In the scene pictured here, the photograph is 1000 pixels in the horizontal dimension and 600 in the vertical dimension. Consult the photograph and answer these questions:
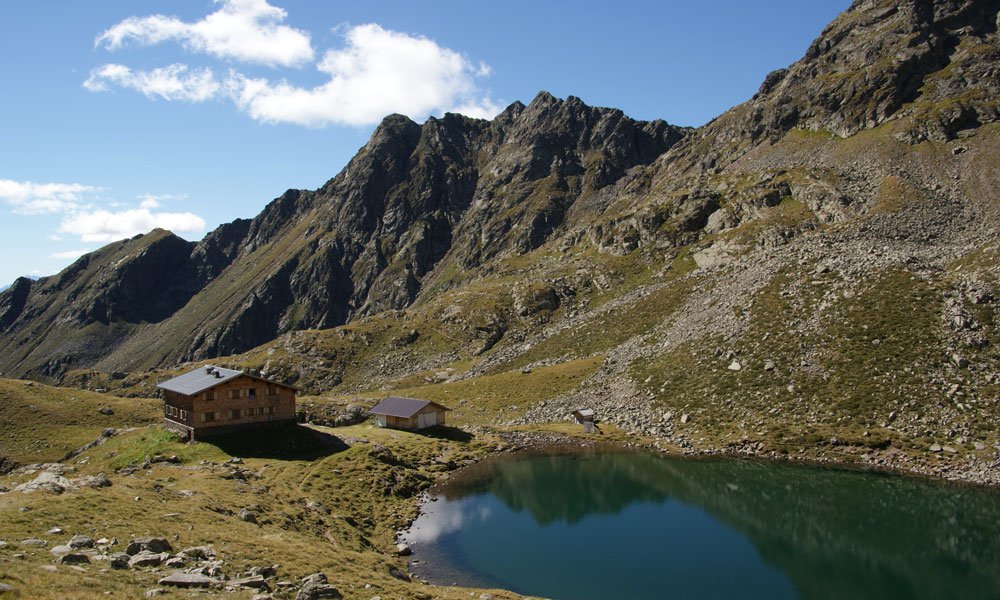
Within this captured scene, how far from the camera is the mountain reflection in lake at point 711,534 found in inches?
1550

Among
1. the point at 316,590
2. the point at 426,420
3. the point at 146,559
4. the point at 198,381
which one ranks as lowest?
the point at 316,590

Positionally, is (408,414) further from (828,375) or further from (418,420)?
(828,375)

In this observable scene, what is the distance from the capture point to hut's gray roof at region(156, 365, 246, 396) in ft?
195

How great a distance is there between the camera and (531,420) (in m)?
89.6

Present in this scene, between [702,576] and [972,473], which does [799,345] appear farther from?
[702,576]

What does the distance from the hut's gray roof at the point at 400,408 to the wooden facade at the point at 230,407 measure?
54.6 feet

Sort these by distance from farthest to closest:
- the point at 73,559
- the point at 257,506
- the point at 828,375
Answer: the point at 828,375, the point at 257,506, the point at 73,559

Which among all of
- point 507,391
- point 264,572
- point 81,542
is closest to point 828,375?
point 507,391

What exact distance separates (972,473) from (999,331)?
70.3 ft

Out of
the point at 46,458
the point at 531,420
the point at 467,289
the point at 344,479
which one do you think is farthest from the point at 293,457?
the point at 467,289

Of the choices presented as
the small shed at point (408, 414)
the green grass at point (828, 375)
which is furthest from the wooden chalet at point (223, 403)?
the green grass at point (828, 375)

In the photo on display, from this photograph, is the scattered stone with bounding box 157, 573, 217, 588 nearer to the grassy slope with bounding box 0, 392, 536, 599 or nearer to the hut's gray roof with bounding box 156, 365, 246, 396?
the grassy slope with bounding box 0, 392, 536, 599

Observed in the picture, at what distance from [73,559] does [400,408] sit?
2286 inches

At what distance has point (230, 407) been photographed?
61.5 meters
